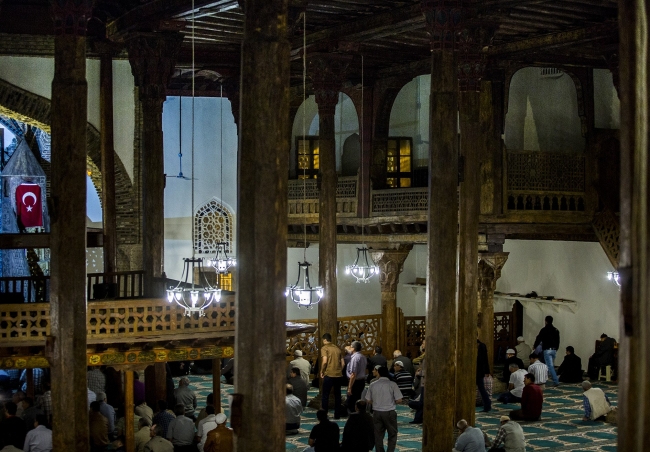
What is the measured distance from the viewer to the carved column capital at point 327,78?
48.4ft

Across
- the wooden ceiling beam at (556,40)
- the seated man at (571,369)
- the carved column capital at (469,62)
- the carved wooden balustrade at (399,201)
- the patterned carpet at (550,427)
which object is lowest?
the patterned carpet at (550,427)

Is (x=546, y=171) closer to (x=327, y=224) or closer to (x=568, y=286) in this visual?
(x=568, y=286)

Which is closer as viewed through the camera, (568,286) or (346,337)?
(346,337)

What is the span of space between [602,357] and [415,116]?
20.7 feet

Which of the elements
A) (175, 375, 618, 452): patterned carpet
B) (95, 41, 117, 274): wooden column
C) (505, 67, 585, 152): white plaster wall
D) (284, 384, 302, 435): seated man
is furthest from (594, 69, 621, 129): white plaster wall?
(95, 41, 117, 274): wooden column

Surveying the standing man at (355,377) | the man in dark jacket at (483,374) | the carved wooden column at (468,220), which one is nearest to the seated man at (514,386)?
the man in dark jacket at (483,374)

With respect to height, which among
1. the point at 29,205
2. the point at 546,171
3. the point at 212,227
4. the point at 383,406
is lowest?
the point at 383,406

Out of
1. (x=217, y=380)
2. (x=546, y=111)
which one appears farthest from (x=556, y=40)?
(x=217, y=380)

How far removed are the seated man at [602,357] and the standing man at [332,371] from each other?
5.32 m

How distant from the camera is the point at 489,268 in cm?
1658

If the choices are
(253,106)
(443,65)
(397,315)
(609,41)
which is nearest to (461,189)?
(443,65)

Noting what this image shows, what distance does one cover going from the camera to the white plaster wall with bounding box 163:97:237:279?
2059 cm

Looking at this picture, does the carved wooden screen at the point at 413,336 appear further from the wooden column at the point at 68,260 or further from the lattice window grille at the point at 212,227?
the wooden column at the point at 68,260

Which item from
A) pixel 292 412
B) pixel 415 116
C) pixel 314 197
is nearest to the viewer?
pixel 292 412
